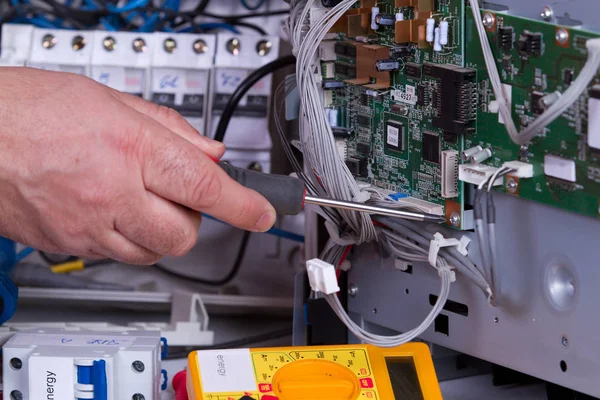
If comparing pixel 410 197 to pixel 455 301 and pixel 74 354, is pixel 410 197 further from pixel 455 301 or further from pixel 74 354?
pixel 74 354

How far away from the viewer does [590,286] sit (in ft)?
3.09

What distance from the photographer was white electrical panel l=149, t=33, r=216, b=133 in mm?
1667

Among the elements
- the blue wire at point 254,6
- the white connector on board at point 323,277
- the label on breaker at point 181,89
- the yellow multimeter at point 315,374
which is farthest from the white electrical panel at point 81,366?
the blue wire at point 254,6

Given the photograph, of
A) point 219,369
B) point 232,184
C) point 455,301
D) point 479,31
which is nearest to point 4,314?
point 219,369

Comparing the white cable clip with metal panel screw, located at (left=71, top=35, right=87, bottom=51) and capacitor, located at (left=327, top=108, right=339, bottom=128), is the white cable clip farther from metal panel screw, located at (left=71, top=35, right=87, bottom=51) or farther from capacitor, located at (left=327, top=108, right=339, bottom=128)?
metal panel screw, located at (left=71, top=35, right=87, bottom=51)

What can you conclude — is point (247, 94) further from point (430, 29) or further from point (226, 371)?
point (226, 371)

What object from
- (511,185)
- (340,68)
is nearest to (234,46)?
(340,68)

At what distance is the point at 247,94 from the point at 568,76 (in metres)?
0.83

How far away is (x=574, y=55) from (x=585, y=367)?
1.10 ft

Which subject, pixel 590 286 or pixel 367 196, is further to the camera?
pixel 367 196

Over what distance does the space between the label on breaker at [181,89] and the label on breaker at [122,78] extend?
26 millimetres

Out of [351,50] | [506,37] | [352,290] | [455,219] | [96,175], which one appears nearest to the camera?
[96,175]

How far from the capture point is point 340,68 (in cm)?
124

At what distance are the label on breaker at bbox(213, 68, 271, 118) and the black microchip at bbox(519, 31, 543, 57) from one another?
2.49 feet
